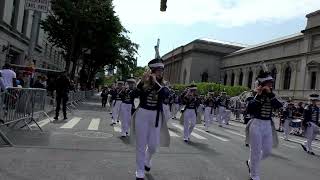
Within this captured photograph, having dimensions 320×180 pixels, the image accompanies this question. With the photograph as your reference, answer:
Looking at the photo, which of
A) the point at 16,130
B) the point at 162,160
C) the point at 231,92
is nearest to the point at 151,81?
the point at 162,160

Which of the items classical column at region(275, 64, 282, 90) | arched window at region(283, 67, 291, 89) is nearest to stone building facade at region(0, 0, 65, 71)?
arched window at region(283, 67, 291, 89)

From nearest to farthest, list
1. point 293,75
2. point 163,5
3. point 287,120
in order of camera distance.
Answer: point 163,5 < point 287,120 < point 293,75

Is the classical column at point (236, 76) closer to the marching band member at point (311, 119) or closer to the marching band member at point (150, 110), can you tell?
the marching band member at point (311, 119)

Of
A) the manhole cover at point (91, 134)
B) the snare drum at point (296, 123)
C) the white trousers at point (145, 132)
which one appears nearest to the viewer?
the white trousers at point (145, 132)

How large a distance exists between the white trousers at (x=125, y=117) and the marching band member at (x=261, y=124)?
753cm

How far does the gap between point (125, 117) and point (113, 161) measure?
6745 mm

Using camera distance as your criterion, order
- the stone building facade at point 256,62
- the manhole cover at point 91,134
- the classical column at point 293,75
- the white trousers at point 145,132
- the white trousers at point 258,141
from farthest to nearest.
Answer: the classical column at point 293,75 < the stone building facade at point 256,62 < the manhole cover at point 91,134 < the white trousers at point 258,141 < the white trousers at point 145,132

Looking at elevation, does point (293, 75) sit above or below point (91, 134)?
above

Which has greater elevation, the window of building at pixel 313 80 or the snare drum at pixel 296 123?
the window of building at pixel 313 80

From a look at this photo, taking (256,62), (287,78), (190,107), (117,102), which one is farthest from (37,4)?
(256,62)

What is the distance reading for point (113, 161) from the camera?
36.8ft

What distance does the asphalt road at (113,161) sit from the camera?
956cm

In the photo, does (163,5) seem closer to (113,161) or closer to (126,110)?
(126,110)

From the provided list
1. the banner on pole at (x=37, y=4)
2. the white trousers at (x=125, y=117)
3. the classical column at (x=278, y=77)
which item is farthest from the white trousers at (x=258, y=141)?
the classical column at (x=278, y=77)
